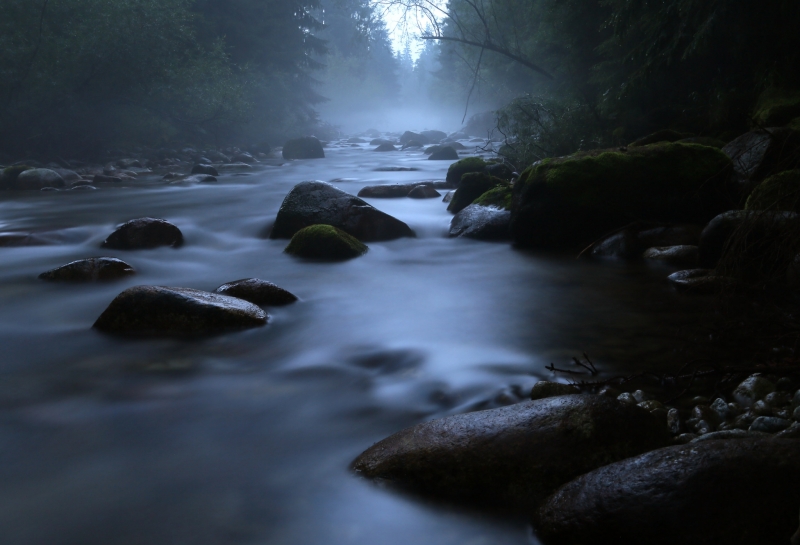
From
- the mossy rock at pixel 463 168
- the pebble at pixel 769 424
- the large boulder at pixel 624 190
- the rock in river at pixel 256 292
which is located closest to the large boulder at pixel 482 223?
the large boulder at pixel 624 190

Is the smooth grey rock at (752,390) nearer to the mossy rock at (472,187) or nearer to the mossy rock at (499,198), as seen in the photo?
the mossy rock at (499,198)

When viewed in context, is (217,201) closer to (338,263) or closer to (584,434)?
(338,263)

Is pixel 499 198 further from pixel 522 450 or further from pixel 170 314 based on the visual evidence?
pixel 522 450

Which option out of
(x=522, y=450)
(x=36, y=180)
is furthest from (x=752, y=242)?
(x=36, y=180)

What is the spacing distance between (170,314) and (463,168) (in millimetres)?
10432

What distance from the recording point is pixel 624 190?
7.84 m

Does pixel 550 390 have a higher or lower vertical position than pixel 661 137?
lower

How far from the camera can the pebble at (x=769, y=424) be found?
2.85 metres

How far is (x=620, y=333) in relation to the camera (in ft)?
15.7

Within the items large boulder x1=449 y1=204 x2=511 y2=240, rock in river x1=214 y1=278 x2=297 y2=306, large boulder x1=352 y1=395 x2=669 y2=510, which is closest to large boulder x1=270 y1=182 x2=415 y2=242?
large boulder x1=449 y1=204 x2=511 y2=240

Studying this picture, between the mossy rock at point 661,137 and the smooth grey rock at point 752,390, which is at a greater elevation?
the mossy rock at point 661,137

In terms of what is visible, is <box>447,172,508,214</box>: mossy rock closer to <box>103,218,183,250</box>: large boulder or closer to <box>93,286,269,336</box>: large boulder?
<box>103,218,183,250</box>: large boulder

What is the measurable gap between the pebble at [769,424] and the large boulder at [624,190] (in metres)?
5.24

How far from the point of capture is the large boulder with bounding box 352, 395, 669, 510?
2.58 meters
